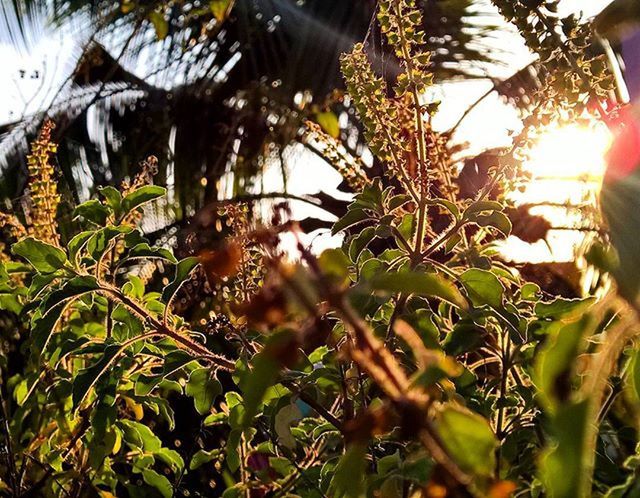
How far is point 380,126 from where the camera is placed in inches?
30.1

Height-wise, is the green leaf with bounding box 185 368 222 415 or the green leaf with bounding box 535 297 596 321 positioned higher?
the green leaf with bounding box 185 368 222 415

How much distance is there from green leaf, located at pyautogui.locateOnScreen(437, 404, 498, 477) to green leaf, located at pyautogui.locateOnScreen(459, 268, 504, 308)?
386mm

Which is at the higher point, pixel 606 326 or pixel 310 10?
pixel 310 10

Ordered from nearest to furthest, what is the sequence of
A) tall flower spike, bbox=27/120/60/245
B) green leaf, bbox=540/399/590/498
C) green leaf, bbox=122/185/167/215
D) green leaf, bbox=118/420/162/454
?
green leaf, bbox=540/399/590/498 < green leaf, bbox=122/185/167/215 < green leaf, bbox=118/420/162/454 < tall flower spike, bbox=27/120/60/245

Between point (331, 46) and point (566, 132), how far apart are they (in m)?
4.32

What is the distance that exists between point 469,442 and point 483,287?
15.7 inches

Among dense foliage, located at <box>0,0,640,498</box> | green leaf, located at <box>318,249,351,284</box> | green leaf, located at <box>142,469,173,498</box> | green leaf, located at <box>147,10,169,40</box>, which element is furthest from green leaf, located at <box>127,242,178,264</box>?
green leaf, located at <box>318,249,351,284</box>

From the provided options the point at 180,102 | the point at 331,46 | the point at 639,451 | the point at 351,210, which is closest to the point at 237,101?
the point at 180,102

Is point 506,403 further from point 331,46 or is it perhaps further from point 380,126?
point 331,46

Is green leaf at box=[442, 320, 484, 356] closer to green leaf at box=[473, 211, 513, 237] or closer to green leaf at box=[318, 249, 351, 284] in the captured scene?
green leaf at box=[473, 211, 513, 237]

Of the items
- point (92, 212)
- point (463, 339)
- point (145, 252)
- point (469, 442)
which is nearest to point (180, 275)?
point (145, 252)

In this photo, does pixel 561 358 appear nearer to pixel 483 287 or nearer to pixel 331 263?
pixel 331 263

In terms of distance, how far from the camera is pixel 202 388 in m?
0.81

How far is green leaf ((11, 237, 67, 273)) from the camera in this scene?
819 mm
